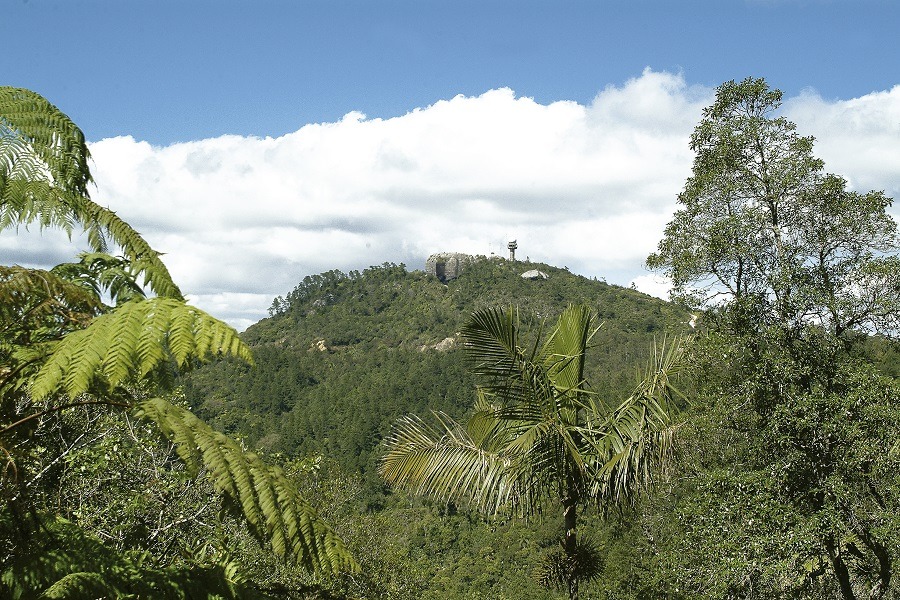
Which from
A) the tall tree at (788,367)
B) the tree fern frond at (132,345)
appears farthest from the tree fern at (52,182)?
the tall tree at (788,367)

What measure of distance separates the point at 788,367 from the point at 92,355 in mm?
8246

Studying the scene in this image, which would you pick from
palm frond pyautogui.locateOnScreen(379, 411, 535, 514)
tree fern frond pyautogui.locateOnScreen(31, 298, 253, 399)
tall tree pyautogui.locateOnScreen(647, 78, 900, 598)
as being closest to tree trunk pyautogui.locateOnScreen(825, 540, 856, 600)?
tall tree pyautogui.locateOnScreen(647, 78, 900, 598)

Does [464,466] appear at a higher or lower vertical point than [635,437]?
lower

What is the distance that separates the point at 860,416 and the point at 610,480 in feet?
15.5

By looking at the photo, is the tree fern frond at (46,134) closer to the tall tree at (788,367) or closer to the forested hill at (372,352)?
the tall tree at (788,367)

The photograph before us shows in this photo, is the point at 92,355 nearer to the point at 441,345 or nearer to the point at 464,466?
the point at 464,466

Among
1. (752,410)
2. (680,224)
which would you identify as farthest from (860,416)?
(680,224)

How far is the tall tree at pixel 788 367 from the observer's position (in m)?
8.15

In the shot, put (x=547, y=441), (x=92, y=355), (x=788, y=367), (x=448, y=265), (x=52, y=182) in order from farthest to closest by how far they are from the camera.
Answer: (x=448, y=265) → (x=788, y=367) → (x=547, y=441) → (x=52, y=182) → (x=92, y=355)

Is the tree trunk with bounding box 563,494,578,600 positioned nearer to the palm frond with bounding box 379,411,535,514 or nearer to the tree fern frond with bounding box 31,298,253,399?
the palm frond with bounding box 379,411,535,514

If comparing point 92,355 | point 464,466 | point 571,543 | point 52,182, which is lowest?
point 571,543

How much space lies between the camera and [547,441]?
5.23m

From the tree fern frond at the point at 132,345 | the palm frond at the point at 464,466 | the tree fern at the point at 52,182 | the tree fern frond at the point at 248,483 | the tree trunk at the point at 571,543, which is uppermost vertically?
the tree fern at the point at 52,182

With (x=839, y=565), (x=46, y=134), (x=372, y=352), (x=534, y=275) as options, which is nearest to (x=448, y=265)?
(x=534, y=275)
